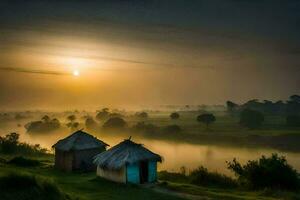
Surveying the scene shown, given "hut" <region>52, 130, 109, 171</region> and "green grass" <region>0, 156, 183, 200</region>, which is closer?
"green grass" <region>0, 156, 183, 200</region>

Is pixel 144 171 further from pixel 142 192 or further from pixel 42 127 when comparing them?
pixel 42 127

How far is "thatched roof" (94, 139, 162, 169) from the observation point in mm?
35031

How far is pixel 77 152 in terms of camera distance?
43.7 metres

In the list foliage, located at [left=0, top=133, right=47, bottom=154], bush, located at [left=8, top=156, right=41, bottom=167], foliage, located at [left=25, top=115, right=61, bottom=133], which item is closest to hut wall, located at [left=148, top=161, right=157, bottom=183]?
bush, located at [left=8, top=156, right=41, bottom=167]

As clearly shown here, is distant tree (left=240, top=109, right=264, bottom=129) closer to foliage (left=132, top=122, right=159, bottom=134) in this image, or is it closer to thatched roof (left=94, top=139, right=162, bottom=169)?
foliage (left=132, top=122, right=159, bottom=134)

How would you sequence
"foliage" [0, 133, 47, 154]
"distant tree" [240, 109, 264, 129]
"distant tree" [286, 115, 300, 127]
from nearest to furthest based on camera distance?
"foliage" [0, 133, 47, 154], "distant tree" [286, 115, 300, 127], "distant tree" [240, 109, 264, 129]

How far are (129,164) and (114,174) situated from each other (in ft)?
7.41

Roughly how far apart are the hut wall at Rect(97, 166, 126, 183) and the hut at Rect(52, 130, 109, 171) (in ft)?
21.4

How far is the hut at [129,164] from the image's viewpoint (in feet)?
115

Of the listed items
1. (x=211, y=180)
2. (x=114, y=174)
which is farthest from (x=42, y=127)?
(x=211, y=180)

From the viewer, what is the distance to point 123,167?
35.2 meters

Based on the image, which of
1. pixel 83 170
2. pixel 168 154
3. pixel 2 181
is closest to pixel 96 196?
pixel 2 181

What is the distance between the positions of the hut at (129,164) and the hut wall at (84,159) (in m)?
6.79

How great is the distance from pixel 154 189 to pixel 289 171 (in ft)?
40.0
